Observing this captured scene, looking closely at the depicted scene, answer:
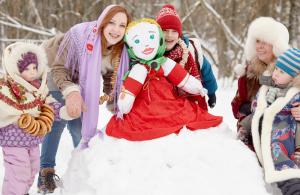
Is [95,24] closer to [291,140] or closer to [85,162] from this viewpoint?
[85,162]

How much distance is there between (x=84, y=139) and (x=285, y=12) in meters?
7.55

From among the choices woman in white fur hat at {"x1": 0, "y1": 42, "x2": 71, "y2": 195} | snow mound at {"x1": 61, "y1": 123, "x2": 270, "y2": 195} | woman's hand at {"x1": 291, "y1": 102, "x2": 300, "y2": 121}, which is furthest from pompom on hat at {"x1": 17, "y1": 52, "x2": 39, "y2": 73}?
woman's hand at {"x1": 291, "y1": 102, "x2": 300, "y2": 121}

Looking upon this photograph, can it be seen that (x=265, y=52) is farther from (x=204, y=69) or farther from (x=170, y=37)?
(x=170, y=37)

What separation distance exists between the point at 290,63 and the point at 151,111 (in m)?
0.95

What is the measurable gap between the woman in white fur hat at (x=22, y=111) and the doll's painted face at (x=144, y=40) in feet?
2.14

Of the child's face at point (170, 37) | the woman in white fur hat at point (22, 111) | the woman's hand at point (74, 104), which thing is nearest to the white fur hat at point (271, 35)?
the child's face at point (170, 37)

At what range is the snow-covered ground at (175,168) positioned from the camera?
238 cm

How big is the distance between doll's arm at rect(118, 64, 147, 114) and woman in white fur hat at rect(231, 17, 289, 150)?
796mm

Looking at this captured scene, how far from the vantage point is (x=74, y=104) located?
2803 mm

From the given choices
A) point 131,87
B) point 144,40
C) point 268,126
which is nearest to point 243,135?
point 268,126

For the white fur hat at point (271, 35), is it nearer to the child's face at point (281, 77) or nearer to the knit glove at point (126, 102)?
the child's face at point (281, 77)

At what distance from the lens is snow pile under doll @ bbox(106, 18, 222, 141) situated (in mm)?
2662

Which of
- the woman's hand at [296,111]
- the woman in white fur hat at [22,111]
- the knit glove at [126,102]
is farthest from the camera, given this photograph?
the knit glove at [126,102]

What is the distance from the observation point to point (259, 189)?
2408mm
